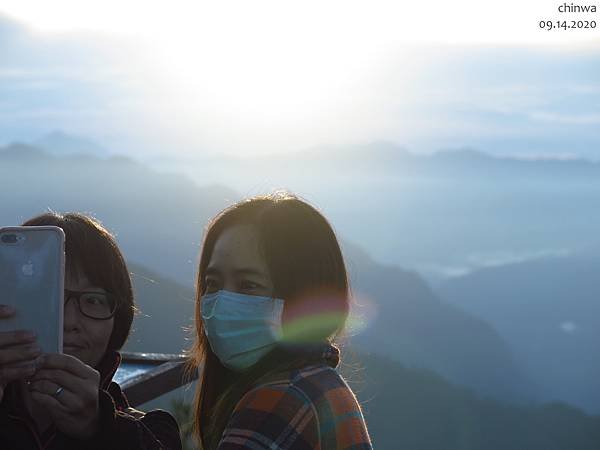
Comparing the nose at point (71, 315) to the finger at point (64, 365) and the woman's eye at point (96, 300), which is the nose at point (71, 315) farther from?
the finger at point (64, 365)

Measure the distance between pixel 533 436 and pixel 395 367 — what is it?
49.1 feet

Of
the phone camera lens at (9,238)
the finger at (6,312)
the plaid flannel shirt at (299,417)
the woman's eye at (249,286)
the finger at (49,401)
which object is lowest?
the plaid flannel shirt at (299,417)

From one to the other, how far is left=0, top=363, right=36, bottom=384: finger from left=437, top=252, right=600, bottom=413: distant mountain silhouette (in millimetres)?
118376

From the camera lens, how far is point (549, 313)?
161375 millimetres

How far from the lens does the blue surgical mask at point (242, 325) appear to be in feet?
8.94

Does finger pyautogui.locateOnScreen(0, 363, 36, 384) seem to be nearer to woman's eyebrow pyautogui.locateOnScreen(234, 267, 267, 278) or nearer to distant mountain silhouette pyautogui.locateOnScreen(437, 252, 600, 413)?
woman's eyebrow pyautogui.locateOnScreen(234, 267, 267, 278)

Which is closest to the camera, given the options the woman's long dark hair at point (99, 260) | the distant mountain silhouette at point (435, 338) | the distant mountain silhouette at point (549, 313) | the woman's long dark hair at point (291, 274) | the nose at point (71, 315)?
the woman's long dark hair at point (291, 274)

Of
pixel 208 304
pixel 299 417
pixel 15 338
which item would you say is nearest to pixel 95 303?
pixel 208 304

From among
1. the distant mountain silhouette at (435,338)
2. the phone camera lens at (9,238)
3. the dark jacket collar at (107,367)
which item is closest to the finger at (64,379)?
the phone camera lens at (9,238)

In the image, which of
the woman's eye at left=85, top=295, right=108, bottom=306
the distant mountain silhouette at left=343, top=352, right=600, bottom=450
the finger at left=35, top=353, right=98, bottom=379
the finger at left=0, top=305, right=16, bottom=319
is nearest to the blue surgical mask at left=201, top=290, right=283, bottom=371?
the woman's eye at left=85, top=295, right=108, bottom=306

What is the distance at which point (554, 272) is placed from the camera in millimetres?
186875

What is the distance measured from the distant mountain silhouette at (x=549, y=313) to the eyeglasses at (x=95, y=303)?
117800 millimetres

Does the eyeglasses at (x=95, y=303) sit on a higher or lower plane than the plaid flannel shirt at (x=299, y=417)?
higher

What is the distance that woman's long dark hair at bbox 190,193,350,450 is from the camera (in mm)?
2711
